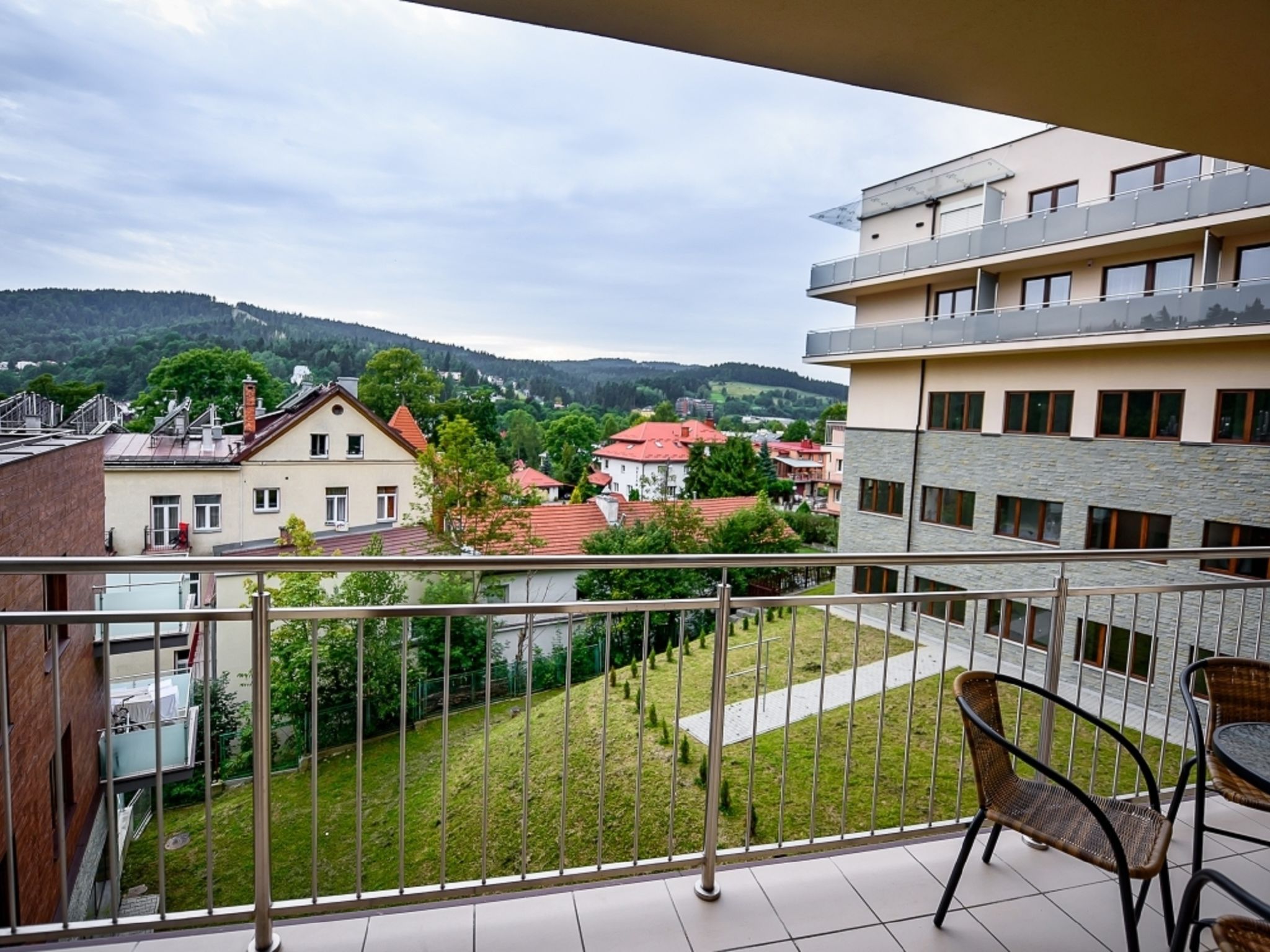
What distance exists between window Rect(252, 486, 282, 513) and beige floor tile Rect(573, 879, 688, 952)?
20655mm

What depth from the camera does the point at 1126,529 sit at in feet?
45.7

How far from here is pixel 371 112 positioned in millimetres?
34938

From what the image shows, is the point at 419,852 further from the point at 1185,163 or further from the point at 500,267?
the point at 500,267

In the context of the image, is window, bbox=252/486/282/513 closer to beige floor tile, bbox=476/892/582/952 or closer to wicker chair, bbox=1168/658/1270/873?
beige floor tile, bbox=476/892/582/952

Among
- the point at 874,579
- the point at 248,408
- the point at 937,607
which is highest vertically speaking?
the point at 248,408

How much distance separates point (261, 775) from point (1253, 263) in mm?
16178

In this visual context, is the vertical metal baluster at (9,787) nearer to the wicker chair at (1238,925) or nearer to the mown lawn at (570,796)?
the wicker chair at (1238,925)

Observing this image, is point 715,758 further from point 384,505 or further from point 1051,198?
point 384,505

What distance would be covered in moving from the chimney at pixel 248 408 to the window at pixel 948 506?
1926 cm

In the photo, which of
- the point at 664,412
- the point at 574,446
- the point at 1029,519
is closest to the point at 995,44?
the point at 1029,519

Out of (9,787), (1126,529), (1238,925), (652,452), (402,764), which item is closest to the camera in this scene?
(1238,925)

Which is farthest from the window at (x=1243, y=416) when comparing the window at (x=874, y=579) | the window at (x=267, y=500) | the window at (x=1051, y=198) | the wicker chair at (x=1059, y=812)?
the window at (x=267, y=500)

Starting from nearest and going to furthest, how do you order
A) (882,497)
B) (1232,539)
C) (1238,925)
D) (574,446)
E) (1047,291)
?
1. (1238,925)
2. (1232,539)
3. (1047,291)
4. (882,497)
5. (574,446)

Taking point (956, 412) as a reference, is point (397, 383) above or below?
above
